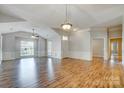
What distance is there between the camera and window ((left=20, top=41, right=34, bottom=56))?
12.3 meters

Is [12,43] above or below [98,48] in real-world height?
above

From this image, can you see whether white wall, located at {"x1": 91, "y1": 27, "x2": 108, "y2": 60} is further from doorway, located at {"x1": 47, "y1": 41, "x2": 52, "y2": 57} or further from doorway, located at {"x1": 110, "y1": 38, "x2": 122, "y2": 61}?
doorway, located at {"x1": 47, "y1": 41, "x2": 52, "y2": 57}

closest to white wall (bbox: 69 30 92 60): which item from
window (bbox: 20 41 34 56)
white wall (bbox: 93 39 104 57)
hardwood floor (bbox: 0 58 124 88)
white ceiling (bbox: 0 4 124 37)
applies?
white ceiling (bbox: 0 4 124 37)

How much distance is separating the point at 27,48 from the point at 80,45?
587 cm

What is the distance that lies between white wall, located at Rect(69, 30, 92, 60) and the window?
458cm

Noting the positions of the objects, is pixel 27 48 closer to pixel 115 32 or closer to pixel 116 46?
pixel 115 32

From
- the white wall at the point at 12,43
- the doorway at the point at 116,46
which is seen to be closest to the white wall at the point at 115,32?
the doorway at the point at 116,46

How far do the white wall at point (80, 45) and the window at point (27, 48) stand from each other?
4.58 meters

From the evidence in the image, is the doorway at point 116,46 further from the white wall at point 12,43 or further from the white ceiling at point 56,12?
the white wall at point 12,43

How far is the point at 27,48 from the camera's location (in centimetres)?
1277

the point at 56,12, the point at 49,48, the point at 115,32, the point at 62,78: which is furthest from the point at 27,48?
the point at 62,78
